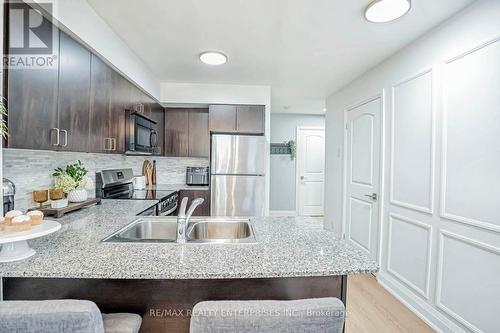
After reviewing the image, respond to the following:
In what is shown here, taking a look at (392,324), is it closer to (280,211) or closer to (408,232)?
(408,232)

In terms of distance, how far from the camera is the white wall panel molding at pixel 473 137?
1545 mm

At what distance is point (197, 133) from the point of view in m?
3.71

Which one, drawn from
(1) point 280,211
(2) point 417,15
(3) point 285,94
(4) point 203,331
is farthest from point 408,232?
(1) point 280,211

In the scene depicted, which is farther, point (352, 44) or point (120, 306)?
point (352, 44)

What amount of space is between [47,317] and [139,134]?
222 cm

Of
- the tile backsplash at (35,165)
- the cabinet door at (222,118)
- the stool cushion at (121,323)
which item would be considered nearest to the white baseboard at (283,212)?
the cabinet door at (222,118)

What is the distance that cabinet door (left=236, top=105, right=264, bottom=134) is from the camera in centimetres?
357

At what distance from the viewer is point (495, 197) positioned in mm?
1523

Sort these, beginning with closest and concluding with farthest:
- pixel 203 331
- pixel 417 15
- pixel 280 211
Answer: pixel 203 331, pixel 417 15, pixel 280 211

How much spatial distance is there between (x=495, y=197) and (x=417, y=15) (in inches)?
54.4

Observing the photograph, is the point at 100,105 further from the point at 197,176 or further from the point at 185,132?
the point at 197,176

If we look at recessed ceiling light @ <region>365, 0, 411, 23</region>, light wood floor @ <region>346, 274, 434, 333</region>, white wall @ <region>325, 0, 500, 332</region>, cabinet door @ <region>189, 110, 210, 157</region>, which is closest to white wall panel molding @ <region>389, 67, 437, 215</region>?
white wall @ <region>325, 0, 500, 332</region>

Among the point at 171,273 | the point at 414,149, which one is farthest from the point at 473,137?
the point at 171,273

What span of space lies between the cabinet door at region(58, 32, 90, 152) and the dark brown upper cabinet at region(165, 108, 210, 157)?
75.2 inches
